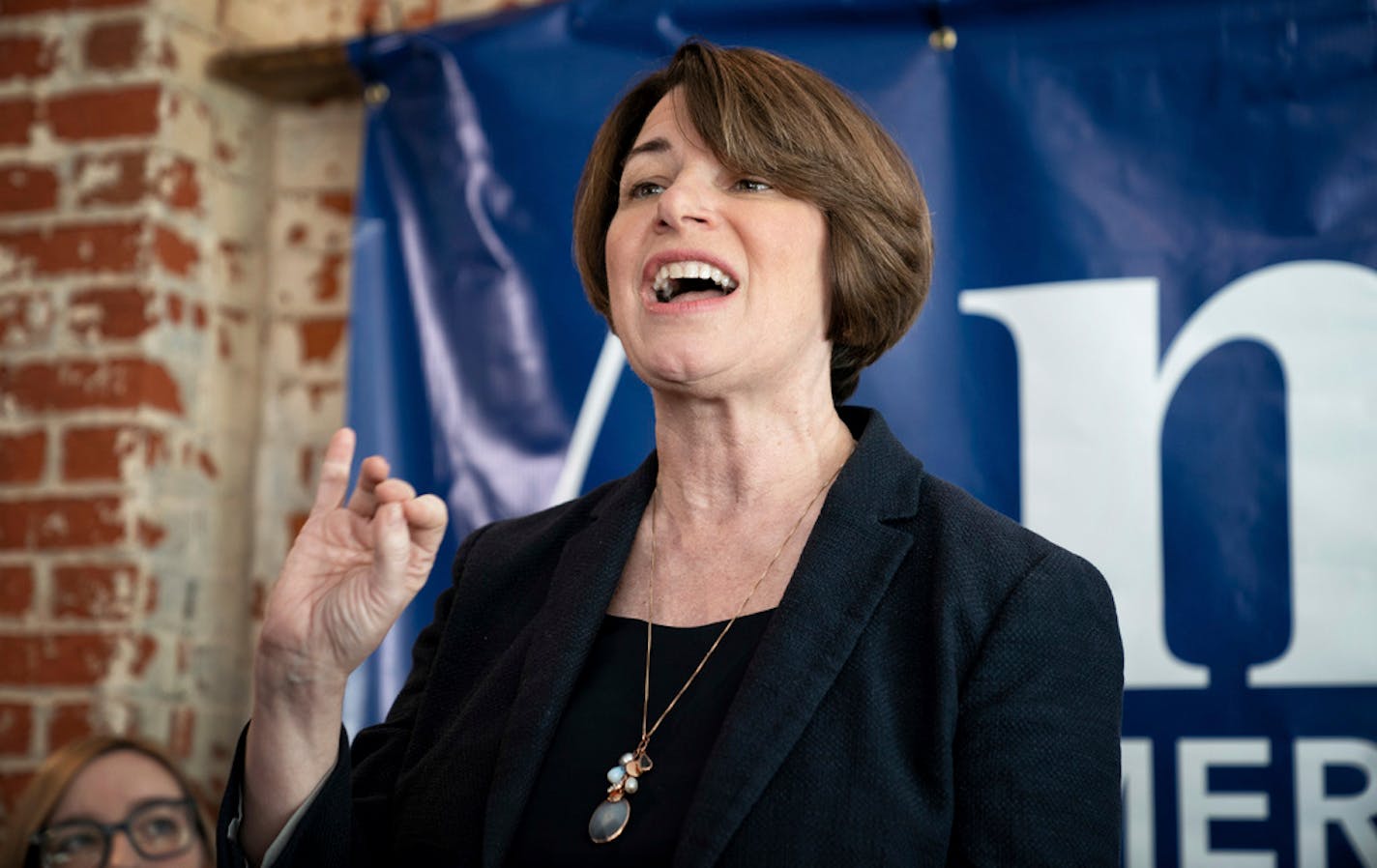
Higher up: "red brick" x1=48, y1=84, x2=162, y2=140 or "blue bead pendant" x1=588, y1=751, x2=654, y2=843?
"red brick" x1=48, y1=84, x2=162, y2=140

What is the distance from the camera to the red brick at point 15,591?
259cm

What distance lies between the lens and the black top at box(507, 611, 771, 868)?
1345 mm

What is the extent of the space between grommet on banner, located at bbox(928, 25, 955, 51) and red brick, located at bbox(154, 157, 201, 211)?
1396 mm

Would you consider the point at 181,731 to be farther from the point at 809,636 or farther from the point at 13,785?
the point at 809,636

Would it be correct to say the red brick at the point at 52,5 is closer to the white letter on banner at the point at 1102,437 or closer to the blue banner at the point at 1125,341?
the blue banner at the point at 1125,341

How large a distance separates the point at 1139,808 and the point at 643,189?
1.21m

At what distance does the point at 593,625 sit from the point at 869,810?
1.23 feet

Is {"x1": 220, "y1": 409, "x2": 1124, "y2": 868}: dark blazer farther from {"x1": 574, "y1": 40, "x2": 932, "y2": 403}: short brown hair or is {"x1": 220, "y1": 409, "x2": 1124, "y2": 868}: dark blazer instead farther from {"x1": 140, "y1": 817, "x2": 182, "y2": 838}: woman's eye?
{"x1": 140, "y1": 817, "x2": 182, "y2": 838}: woman's eye

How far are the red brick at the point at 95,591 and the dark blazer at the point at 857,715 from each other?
114 cm

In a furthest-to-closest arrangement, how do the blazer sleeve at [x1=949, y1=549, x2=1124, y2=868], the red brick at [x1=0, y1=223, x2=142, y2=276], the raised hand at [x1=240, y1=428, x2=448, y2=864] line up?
the red brick at [x1=0, y1=223, x2=142, y2=276] → the raised hand at [x1=240, y1=428, x2=448, y2=864] → the blazer sleeve at [x1=949, y1=549, x2=1124, y2=868]

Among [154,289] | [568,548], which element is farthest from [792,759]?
[154,289]

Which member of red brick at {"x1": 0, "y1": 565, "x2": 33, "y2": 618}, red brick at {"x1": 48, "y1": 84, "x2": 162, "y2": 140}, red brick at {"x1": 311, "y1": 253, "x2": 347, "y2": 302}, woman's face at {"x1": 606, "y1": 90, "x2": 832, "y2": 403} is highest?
red brick at {"x1": 48, "y1": 84, "x2": 162, "y2": 140}

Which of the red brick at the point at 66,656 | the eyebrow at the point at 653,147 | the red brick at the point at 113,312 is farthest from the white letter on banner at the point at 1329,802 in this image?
the red brick at the point at 113,312

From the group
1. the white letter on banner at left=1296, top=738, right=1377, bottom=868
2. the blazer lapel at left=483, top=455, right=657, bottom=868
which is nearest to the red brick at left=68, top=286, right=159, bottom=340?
the blazer lapel at left=483, top=455, right=657, bottom=868
